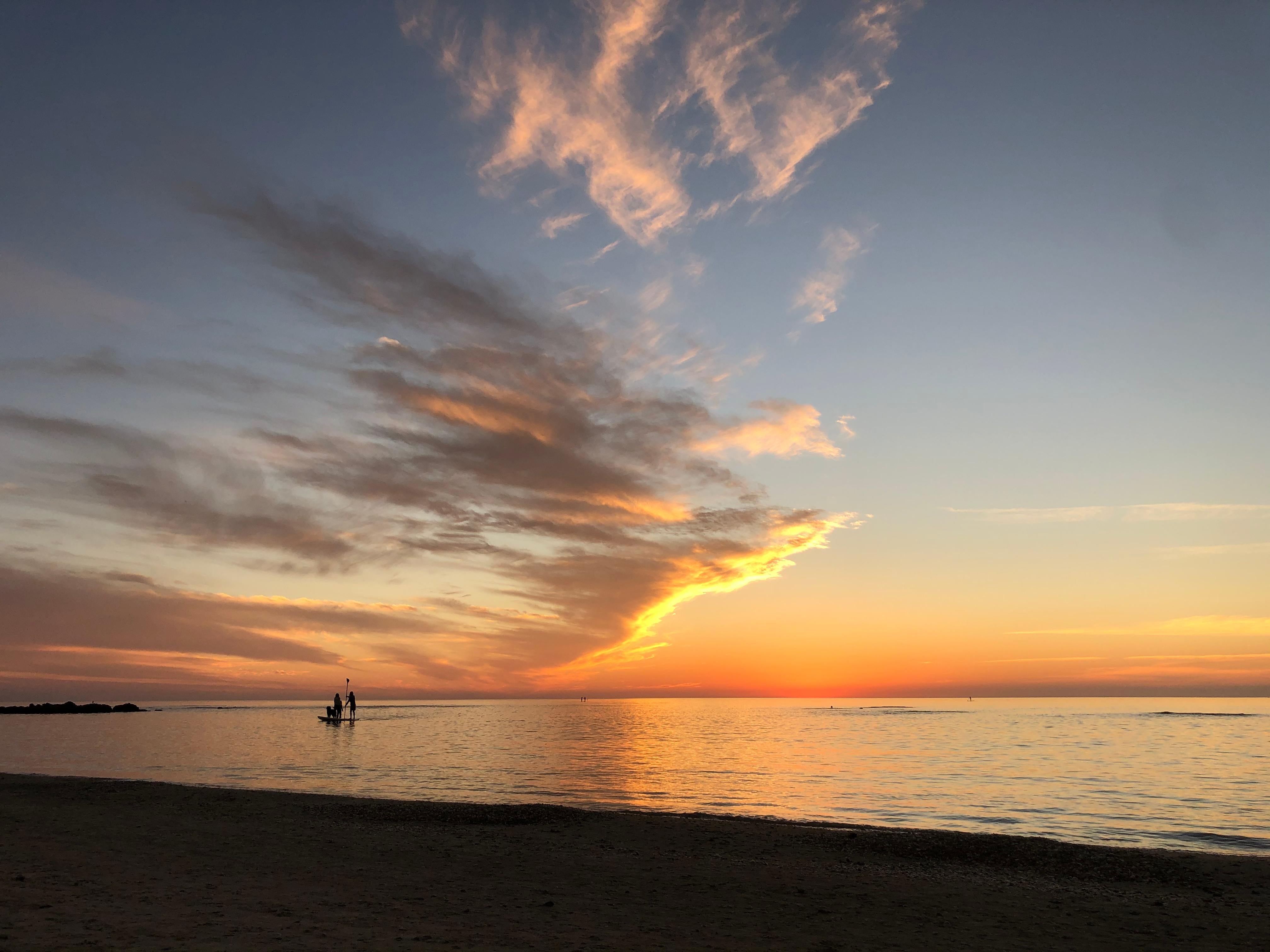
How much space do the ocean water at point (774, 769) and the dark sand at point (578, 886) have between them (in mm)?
7017

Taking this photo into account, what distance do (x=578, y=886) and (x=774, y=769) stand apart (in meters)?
33.3

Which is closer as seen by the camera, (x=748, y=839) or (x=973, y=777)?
(x=748, y=839)

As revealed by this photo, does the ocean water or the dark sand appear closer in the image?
the dark sand

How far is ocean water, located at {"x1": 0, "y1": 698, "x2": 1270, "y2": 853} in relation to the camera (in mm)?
28734

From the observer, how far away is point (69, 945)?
9766 millimetres

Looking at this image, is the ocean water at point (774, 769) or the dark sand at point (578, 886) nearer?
the dark sand at point (578, 886)

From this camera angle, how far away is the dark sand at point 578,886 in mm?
11633

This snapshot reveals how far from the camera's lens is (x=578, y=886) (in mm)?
15406

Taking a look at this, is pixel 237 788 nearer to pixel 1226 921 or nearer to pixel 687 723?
pixel 1226 921

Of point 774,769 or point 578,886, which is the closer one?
point 578,886

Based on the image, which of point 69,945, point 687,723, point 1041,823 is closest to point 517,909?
point 69,945

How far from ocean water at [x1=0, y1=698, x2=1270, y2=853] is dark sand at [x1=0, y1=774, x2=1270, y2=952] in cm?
702

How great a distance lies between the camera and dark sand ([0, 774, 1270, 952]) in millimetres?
11633

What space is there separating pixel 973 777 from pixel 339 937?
3925 cm
